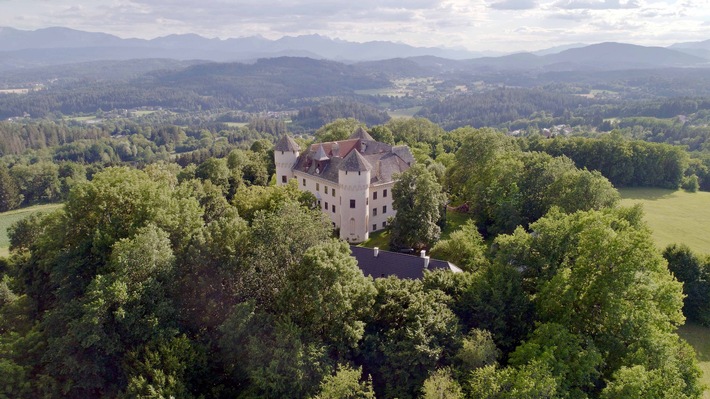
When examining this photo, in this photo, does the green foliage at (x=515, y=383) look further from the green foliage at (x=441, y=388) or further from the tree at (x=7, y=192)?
the tree at (x=7, y=192)

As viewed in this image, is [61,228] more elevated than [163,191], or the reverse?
[163,191]

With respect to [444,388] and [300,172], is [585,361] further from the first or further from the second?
[300,172]

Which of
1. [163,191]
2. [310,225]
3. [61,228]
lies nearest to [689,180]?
[310,225]

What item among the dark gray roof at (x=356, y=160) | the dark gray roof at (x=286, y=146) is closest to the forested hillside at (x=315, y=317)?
the dark gray roof at (x=356, y=160)

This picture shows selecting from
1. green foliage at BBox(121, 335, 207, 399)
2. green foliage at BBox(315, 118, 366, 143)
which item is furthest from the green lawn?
green foliage at BBox(315, 118, 366, 143)

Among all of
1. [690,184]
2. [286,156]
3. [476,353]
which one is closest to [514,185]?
[286,156]
